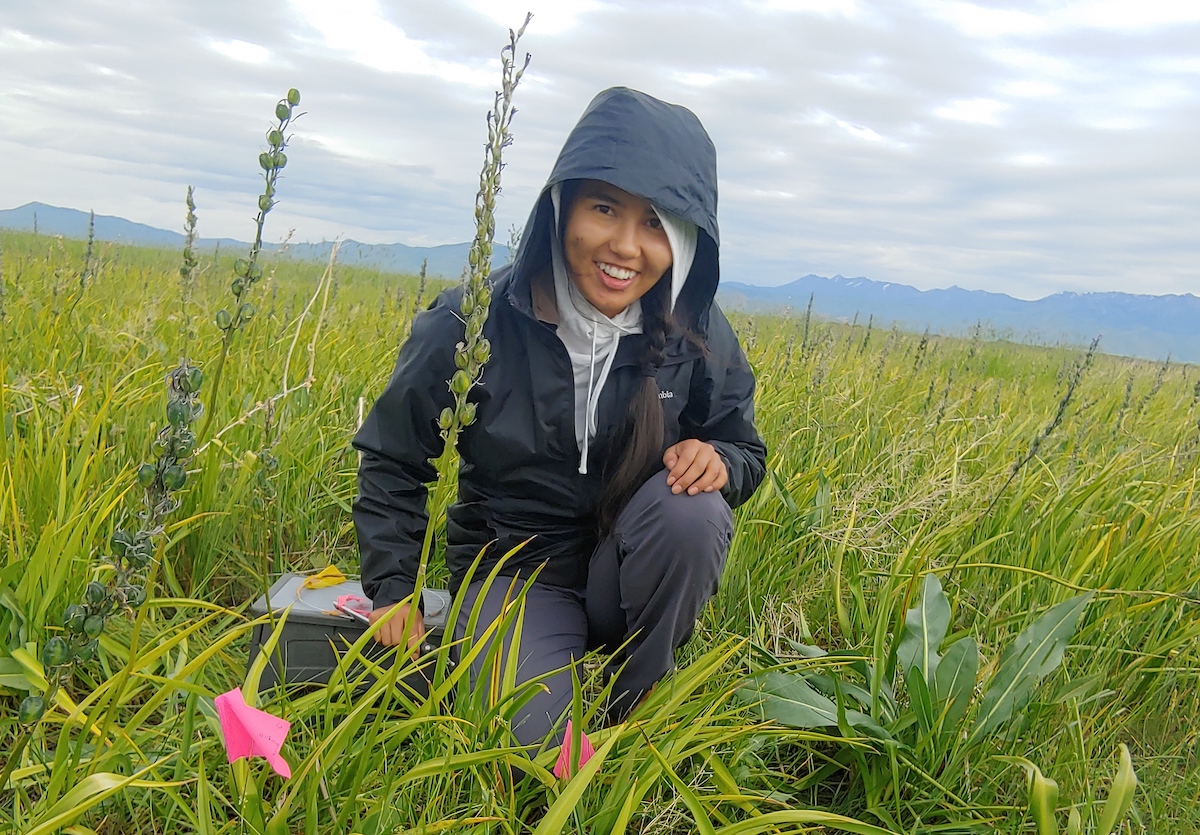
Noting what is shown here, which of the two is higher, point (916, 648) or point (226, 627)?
point (916, 648)

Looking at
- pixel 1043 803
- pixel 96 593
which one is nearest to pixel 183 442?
pixel 96 593

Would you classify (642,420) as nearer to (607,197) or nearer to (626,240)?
(626,240)

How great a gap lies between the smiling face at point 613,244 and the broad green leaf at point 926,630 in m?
0.99

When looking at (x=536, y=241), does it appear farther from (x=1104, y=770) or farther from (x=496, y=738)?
(x=1104, y=770)

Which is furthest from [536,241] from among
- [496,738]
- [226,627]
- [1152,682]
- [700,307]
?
[1152,682]

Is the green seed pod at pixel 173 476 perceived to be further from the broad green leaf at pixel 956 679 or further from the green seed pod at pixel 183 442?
the broad green leaf at pixel 956 679

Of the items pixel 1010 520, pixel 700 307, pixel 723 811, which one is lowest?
pixel 723 811

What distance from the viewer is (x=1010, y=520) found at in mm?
2604

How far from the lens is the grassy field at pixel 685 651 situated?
130cm

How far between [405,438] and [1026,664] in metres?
1.52

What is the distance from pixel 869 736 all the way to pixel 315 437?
1.92m

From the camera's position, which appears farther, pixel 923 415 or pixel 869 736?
pixel 923 415

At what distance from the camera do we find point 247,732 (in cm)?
91

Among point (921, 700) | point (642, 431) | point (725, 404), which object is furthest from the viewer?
point (725, 404)
